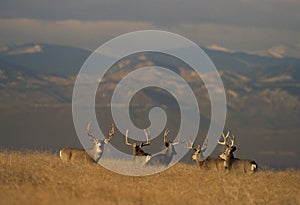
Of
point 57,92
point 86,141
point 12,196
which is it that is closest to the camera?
point 12,196

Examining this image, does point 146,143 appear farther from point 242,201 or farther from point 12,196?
point 12,196

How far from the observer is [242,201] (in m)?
19.7

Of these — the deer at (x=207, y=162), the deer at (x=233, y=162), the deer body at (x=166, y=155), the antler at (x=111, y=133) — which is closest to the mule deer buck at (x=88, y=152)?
the antler at (x=111, y=133)

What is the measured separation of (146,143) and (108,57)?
1447 centimetres

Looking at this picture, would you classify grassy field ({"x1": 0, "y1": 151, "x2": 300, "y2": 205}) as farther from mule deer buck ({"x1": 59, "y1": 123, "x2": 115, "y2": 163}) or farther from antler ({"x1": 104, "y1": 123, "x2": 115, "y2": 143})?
antler ({"x1": 104, "y1": 123, "x2": 115, "y2": 143})

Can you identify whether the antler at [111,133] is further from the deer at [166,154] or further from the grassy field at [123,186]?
the grassy field at [123,186]

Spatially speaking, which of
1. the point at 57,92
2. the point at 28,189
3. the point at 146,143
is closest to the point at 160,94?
the point at 57,92

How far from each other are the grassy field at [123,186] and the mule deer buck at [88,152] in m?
3.65

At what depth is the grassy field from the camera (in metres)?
17.9

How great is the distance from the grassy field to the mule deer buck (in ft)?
12.0

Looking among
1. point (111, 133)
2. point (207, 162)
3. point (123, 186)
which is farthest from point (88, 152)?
point (123, 186)

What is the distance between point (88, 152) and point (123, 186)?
963 centimetres

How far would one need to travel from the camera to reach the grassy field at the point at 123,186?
17.9 meters

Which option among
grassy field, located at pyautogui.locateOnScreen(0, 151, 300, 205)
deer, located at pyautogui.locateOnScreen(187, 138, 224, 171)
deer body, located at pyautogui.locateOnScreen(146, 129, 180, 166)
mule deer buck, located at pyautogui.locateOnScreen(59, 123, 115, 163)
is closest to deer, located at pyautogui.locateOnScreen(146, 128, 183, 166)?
deer body, located at pyautogui.locateOnScreen(146, 129, 180, 166)
